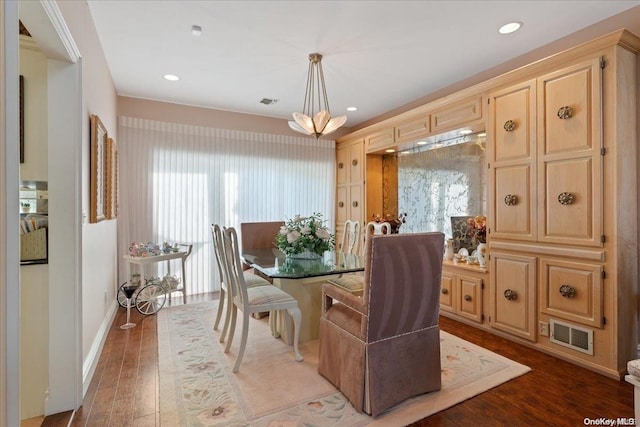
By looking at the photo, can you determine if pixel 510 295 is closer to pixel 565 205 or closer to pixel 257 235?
pixel 565 205

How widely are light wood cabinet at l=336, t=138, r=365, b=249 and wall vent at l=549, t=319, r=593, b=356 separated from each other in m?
2.85

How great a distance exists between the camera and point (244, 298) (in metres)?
2.39

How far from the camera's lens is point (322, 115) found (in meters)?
3.05

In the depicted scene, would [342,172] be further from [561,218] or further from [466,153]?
[561,218]

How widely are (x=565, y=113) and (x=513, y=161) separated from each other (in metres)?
0.53

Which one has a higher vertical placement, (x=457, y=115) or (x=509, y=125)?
(x=457, y=115)

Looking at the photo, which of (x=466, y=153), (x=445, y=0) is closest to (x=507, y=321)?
(x=466, y=153)

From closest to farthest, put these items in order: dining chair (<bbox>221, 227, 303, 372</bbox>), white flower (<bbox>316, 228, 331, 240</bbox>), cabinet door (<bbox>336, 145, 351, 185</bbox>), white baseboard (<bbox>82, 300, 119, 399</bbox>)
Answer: white baseboard (<bbox>82, 300, 119, 399</bbox>), dining chair (<bbox>221, 227, 303, 372</bbox>), white flower (<bbox>316, 228, 331, 240</bbox>), cabinet door (<bbox>336, 145, 351, 185</bbox>)

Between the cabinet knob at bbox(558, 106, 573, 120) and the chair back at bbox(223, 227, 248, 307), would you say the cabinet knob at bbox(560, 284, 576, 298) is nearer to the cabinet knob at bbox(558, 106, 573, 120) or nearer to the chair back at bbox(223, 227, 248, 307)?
the cabinet knob at bbox(558, 106, 573, 120)

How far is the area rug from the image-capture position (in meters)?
1.83

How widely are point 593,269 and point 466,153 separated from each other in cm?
180

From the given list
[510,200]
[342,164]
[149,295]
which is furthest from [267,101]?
[510,200]

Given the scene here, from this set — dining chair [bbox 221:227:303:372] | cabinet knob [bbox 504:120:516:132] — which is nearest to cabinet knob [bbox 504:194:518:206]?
cabinet knob [bbox 504:120:516:132]

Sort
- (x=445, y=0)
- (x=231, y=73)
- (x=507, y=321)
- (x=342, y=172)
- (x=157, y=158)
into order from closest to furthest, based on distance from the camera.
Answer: (x=445, y=0)
(x=507, y=321)
(x=231, y=73)
(x=157, y=158)
(x=342, y=172)
